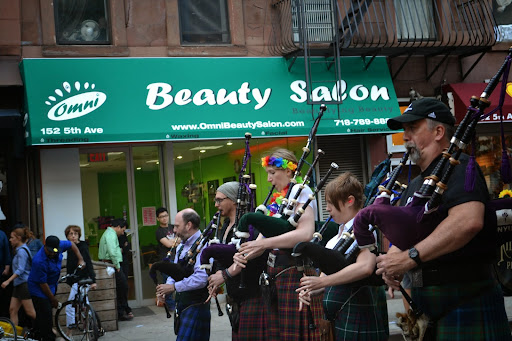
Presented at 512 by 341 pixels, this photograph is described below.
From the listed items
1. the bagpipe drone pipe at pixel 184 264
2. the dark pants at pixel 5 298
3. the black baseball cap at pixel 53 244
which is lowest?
the dark pants at pixel 5 298

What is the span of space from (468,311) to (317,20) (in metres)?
11.7

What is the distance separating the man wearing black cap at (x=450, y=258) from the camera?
11.9 ft

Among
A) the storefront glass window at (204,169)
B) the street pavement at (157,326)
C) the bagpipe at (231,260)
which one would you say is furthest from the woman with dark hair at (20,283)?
the bagpipe at (231,260)

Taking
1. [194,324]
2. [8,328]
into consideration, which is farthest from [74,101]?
[194,324]

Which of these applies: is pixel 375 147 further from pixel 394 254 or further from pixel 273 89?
pixel 394 254

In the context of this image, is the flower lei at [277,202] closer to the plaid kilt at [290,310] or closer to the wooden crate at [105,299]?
the plaid kilt at [290,310]

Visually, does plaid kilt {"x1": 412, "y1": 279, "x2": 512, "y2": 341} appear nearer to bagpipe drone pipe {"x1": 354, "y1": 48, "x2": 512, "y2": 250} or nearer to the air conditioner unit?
bagpipe drone pipe {"x1": 354, "y1": 48, "x2": 512, "y2": 250}

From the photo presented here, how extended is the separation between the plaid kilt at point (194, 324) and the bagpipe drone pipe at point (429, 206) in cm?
350

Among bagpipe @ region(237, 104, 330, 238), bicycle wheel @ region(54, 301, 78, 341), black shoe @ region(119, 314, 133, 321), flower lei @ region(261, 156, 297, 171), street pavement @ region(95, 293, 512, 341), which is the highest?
flower lei @ region(261, 156, 297, 171)

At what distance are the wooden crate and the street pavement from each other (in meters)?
0.20

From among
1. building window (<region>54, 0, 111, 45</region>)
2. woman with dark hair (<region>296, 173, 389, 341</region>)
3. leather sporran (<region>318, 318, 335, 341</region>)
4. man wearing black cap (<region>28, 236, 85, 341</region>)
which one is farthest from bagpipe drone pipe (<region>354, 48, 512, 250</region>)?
building window (<region>54, 0, 111, 45</region>)

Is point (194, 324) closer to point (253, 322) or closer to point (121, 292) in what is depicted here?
point (253, 322)

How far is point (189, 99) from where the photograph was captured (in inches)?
540

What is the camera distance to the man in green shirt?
13062 mm
